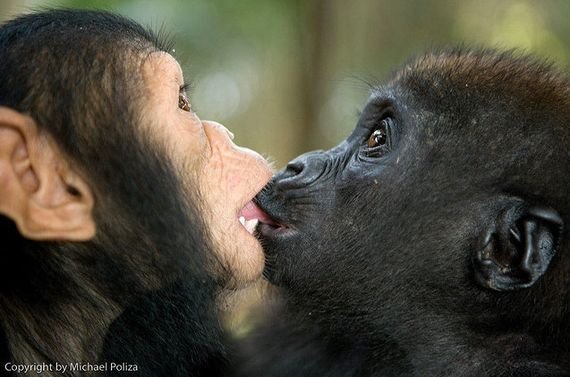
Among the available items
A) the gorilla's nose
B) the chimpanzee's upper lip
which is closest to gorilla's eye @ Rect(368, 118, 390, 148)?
the gorilla's nose

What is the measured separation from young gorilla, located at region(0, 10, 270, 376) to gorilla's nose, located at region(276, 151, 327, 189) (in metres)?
0.27

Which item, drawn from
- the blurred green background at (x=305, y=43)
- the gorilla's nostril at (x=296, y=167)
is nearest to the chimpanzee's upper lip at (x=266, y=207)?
the gorilla's nostril at (x=296, y=167)

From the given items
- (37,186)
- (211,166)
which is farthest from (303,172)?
(37,186)

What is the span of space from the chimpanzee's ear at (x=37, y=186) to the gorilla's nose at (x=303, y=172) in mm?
951

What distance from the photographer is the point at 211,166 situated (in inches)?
147

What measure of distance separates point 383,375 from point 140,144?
138 cm

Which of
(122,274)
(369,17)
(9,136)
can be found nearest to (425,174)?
(122,274)

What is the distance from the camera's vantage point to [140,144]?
3504 millimetres

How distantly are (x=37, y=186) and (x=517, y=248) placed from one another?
71.3 inches

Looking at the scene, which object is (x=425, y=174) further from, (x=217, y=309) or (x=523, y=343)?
(x=217, y=309)

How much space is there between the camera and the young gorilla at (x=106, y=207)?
3.34 metres

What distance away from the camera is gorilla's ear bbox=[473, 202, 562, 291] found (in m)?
3.57
